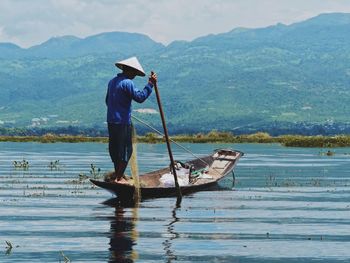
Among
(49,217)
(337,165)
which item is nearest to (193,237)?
(49,217)

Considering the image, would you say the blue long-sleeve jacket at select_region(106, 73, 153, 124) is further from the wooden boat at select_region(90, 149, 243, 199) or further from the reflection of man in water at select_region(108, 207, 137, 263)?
the reflection of man in water at select_region(108, 207, 137, 263)

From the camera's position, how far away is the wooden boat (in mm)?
24219

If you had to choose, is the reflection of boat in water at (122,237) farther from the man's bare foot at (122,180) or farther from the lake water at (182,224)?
the man's bare foot at (122,180)

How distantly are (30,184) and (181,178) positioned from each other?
4.65 meters

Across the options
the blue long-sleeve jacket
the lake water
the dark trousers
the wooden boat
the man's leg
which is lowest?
the lake water

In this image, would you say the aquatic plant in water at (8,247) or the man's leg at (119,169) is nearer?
the aquatic plant in water at (8,247)

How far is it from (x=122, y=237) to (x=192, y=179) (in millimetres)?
13103

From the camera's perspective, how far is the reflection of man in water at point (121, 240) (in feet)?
49.9

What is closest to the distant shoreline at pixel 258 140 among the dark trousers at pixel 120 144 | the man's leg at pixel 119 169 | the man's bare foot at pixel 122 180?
the man's bare foot at pixel 122 180

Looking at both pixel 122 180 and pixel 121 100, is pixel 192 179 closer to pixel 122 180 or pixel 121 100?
→ pixel 122 180

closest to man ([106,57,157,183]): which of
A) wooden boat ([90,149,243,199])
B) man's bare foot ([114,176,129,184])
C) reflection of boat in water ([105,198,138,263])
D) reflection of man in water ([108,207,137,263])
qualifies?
man's bare foot ([114,176,129,184])

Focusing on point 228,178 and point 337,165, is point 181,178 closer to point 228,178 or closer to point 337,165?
point 228,178

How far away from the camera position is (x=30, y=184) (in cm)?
3147

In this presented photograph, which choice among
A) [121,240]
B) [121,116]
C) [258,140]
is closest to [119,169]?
[121,116]
